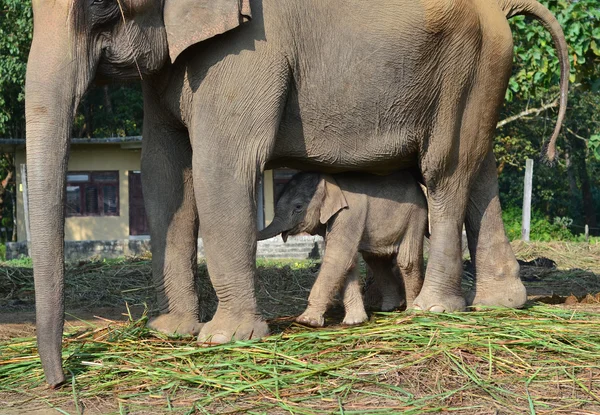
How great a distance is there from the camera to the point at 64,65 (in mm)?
5051

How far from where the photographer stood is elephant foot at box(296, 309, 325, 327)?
6074mm

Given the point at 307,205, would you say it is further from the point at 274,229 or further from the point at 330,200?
the point at 274,229

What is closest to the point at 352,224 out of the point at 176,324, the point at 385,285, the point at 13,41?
the point at 385,285

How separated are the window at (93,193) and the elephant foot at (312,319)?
20.1 meters

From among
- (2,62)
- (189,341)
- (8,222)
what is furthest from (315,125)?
(8,222)

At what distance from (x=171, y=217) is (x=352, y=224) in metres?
1.24

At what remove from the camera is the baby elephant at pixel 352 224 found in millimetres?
6262

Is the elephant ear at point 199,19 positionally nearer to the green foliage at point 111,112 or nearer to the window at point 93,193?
the window at point 93,193

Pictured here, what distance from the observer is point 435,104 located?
6.39 meters

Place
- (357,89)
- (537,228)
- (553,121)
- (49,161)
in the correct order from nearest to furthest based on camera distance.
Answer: (49,161)
(357,89)
(537,228)
(553,121)

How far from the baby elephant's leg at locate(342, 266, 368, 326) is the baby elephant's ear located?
1.35 feet

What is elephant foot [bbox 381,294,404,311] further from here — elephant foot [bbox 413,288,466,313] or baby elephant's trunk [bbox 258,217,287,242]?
baby elephant's trunk [bbox 258,217,287,242]

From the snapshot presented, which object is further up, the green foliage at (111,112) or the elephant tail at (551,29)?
the green foliage at (111,112)

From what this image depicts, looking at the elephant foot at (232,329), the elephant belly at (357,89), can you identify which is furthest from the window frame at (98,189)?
the elephant foot at (232,329)
